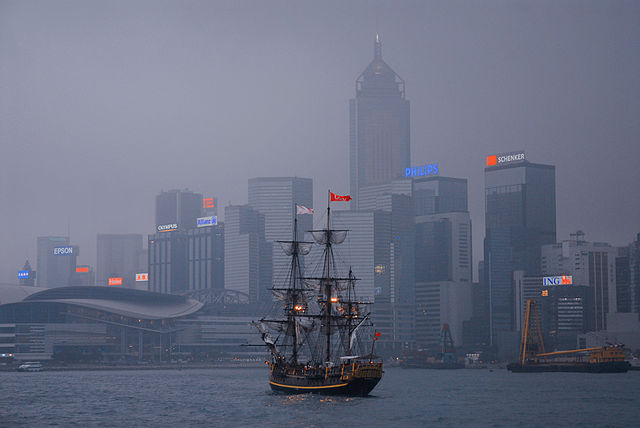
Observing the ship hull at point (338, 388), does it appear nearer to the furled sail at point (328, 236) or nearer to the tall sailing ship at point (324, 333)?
the tall sailing ship at point (324, 333)

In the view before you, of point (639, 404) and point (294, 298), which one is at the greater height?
point (294, 298)

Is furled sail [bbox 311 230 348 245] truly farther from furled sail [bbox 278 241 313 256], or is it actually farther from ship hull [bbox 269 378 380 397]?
ship hull [bbox 269 378 380 397]

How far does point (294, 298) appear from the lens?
549 feet

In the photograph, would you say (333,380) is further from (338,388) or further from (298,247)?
(298,247)

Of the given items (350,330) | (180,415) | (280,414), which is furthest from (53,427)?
(350,330)

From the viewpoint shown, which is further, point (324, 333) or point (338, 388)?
point (324, 333)

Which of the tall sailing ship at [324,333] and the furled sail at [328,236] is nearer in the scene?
the tall sailing ship at [324,333]

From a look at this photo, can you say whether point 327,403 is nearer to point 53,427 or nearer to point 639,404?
point 53,427

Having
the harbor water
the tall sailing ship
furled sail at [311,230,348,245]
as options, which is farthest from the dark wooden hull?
furled sail at [311,230,348,245]

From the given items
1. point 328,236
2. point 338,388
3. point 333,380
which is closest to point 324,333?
point 328,236

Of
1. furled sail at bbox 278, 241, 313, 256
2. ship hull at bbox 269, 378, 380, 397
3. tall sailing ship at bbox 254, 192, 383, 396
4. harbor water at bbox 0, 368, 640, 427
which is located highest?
furled sail at bbox 278, 241, 313, 256

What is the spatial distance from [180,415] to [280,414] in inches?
488

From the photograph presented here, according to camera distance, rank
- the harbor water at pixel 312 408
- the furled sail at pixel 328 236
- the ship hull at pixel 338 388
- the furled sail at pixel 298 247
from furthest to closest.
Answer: the furled sail at pixel 298 247, the furled sail at pixel 328 236, the ship hull at pixel 338 388, the harbor water at pixel 312 408

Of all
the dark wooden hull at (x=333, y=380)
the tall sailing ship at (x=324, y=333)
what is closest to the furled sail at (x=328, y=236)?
the tall sailing ship at (x=324, y=333)
